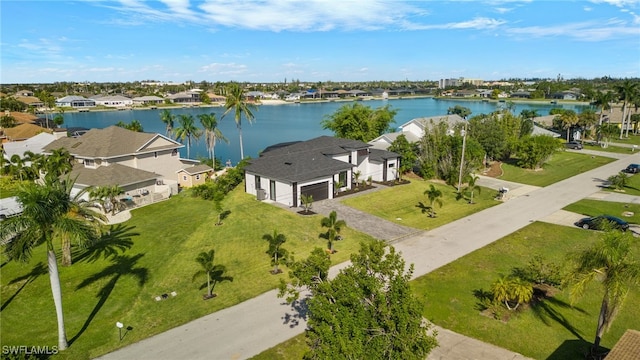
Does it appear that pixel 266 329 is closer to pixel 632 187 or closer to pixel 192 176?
pixel 192 176

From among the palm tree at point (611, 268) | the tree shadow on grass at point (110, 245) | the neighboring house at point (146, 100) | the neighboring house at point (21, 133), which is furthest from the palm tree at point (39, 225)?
the neighboring house at point (146, 100)

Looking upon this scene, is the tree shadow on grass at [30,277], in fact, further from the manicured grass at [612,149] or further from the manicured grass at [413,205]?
the manicured grass at [612,149]

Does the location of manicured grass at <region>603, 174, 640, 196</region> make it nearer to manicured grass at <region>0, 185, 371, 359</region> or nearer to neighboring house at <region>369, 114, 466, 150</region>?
neighboring house at <region>369, 114, 466, 150</region>

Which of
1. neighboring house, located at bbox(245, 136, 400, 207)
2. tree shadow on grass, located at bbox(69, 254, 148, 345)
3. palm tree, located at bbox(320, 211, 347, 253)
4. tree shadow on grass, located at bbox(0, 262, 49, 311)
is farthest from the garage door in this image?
tree shadow on grass, located at bbox(0, 262, 49, 311)

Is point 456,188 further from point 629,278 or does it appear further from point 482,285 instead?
point 629,278

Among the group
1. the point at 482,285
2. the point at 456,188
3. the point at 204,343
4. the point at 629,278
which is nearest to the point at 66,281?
the point at 204,343

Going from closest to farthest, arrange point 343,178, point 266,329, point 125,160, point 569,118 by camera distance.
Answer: point 266,329 → point 343,178 → point 125,160 → point 569,118

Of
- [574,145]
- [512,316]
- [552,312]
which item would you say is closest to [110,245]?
[512,316]
